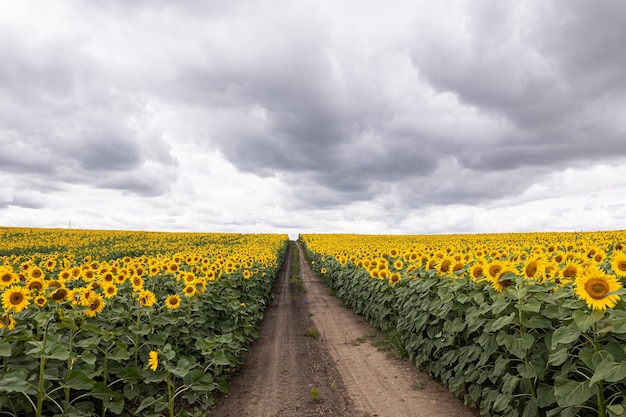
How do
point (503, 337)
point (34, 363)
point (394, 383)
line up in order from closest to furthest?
point (34, 363)
point (503, 337)
point (394, 383)

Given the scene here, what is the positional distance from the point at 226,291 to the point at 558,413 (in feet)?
27.2

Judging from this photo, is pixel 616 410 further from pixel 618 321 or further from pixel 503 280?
pixel 503 280

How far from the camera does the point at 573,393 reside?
4.27m

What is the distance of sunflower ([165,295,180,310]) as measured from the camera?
7.32m

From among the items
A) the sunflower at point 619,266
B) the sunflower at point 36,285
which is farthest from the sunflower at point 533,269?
the sunflower at point 36,285

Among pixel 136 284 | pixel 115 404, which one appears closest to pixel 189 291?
pixel 136 284

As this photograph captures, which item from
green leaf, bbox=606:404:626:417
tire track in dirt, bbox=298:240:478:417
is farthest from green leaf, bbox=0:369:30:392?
green leaf, bbox=606:404:626:417

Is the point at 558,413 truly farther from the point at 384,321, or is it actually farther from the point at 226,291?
the point at 226,291

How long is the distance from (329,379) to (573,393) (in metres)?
5.71

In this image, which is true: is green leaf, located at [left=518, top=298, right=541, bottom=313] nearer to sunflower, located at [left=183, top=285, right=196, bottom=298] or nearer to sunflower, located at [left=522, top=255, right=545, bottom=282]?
sunflower, located at [left=522, top=255, right=545, bottom=282]

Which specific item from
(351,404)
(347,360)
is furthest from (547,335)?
(347,360)

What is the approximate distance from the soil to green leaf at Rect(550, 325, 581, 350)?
304 centimetres

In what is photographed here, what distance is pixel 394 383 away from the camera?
28.0 ft

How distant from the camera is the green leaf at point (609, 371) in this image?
151 inches
